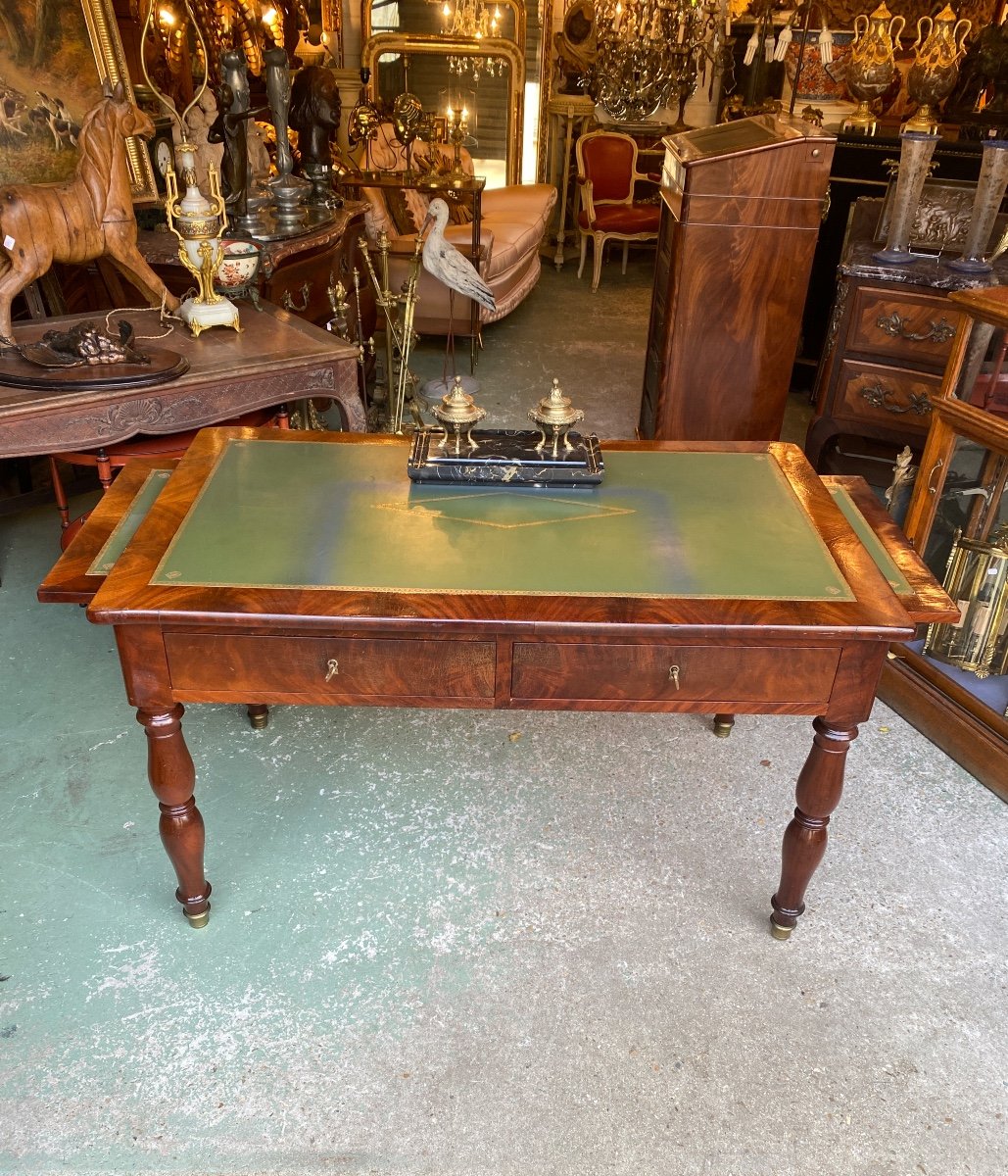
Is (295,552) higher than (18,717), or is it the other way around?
(295,552)

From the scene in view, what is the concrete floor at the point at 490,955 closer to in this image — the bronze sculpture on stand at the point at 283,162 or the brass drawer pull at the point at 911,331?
the brass drawer pull at the point at 911,331

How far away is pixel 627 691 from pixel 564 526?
42cm

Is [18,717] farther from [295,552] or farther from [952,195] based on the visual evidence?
[952,195]

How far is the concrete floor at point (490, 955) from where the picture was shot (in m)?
1.94

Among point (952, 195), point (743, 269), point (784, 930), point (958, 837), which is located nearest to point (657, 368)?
point (743, 269)

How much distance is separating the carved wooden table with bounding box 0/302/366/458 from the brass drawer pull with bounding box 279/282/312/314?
50 centimetres

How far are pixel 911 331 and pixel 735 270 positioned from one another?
786mm

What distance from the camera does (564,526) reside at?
2.18 metres

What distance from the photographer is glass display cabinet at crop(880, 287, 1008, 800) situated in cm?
272

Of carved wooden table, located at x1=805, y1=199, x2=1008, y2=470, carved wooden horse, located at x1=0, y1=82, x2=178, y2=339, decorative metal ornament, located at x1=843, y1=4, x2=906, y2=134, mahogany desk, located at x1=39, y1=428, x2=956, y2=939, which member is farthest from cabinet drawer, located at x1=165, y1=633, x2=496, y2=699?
decorative metal ornament, located at x1=843, y1=4, x2=906, y2=134

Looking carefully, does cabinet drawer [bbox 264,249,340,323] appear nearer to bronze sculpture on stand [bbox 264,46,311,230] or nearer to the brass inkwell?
bronze sculpture on stand [bbox 264,46,311,230]

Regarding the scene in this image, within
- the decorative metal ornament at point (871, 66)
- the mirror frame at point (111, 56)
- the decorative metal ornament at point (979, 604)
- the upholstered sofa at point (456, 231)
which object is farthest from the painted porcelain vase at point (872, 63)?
the mirror frame at point (111, 56)

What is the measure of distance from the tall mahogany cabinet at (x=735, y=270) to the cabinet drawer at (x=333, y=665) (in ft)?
8.98

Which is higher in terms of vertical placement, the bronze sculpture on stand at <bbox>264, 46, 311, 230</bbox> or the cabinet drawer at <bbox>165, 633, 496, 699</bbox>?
the bronze sculpture on stand at <bbox>264, 46, 311, 230</bbox>
